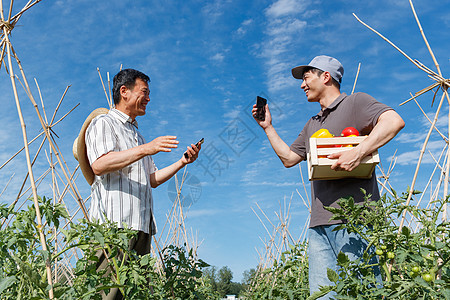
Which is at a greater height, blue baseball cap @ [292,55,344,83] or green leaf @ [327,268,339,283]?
blue baseball cap @ [292,55,344,83]

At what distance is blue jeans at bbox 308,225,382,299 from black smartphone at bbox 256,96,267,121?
2.19 feet

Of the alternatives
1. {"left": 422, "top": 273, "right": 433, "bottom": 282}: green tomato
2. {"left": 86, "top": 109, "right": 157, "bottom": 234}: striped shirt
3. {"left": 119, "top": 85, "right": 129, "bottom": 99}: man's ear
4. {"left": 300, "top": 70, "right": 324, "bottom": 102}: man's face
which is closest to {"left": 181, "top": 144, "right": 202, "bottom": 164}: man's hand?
{"left": 86, "top": 109, "right": 157, "bottom": 234}: striped shirt

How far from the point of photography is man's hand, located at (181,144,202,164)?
2.18 meters

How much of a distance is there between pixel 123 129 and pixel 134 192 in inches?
14.2

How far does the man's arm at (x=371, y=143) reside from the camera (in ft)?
5.16

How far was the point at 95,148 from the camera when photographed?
6.26 ft

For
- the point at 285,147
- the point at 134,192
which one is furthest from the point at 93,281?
the point at 285,147

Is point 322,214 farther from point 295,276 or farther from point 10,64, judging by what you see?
point 10,64

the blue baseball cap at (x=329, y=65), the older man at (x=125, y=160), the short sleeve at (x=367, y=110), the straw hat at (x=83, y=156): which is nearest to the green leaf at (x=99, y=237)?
the older man at (x=125, y=160)

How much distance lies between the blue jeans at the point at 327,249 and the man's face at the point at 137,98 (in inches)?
44.2

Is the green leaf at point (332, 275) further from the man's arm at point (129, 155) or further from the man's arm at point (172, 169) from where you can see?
the man's arm at point (172, 169)

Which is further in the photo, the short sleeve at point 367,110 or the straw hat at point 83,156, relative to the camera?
the straw hat at point 83,156

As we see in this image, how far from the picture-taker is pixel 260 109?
2170mm

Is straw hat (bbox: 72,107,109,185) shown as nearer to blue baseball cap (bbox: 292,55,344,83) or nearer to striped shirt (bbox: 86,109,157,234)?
striped shirt (bbox: 86,109,157,234)
